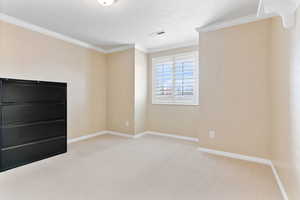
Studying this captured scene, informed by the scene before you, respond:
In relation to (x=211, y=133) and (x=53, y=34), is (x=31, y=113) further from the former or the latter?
(x=211, y=133)

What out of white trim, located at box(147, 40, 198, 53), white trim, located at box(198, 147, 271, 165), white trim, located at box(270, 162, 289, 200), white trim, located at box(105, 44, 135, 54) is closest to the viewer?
white trim, located at box(270, 162, 289, 200)

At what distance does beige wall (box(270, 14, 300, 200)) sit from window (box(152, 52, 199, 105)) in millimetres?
1716

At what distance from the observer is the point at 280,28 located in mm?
1875

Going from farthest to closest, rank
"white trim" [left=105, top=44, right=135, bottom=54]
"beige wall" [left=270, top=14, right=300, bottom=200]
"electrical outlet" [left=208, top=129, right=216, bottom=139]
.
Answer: "white trim" [left=105, top=44, right=135, bottom=54] < "electrical outlet" [left=208, top=129, right=216, bottom=139] < "beige wall" [left=270, top=14, right=300, bottom=200]

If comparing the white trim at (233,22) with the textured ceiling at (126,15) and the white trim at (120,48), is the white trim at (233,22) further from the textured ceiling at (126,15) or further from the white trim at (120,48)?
the white trim at (120,48)

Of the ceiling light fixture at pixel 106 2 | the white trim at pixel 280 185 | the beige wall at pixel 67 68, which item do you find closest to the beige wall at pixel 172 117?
the beige wall at pixel 67 68

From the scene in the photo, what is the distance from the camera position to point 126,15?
2.43 metres

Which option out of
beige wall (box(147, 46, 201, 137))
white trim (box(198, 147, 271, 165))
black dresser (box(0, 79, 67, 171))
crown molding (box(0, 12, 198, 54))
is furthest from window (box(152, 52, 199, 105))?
black dresser (box(0, 79, 67, 171))

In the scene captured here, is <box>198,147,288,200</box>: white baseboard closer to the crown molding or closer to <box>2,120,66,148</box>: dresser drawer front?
the crown molding

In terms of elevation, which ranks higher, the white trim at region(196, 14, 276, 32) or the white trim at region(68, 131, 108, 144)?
the white trim at region(196, 14, 276, 32)

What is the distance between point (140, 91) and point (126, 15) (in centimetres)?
204

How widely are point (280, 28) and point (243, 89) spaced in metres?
0.99

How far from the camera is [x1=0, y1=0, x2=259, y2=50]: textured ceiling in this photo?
213 cm

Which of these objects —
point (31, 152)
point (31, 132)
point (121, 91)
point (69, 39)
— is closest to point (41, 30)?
point (69, 39)
